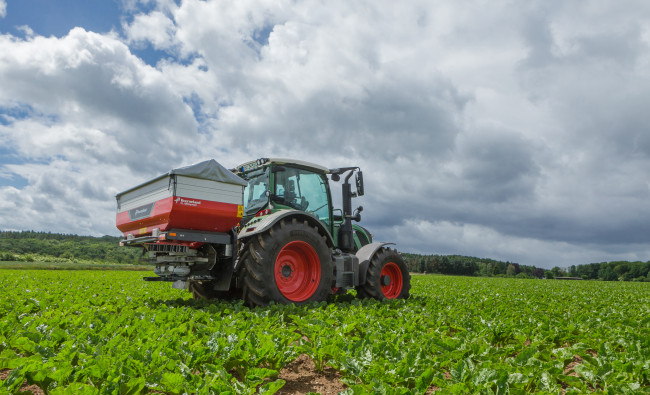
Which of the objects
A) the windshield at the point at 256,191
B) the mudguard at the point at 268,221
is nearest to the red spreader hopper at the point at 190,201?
the mudguard at the point at 268,221

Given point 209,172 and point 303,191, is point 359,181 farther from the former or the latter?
point 209,172

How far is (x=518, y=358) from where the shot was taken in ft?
11.3

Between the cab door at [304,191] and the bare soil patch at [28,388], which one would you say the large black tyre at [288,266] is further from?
the bare soil patch at [28,388]

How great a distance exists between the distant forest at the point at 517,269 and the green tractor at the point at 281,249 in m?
58.8

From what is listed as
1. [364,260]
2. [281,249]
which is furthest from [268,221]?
[364,260]

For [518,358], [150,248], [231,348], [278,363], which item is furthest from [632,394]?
[150,248]

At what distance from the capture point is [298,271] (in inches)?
285

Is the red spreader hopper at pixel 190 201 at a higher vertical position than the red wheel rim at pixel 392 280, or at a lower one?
higher

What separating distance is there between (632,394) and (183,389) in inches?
116

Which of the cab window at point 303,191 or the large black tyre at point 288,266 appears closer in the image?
the large black tyre at point 288,266

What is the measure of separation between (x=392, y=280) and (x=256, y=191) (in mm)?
3765

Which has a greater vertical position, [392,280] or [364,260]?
[364,260]

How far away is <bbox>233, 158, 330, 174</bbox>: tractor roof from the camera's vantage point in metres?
7.53

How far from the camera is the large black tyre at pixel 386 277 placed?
8344 millimetres
